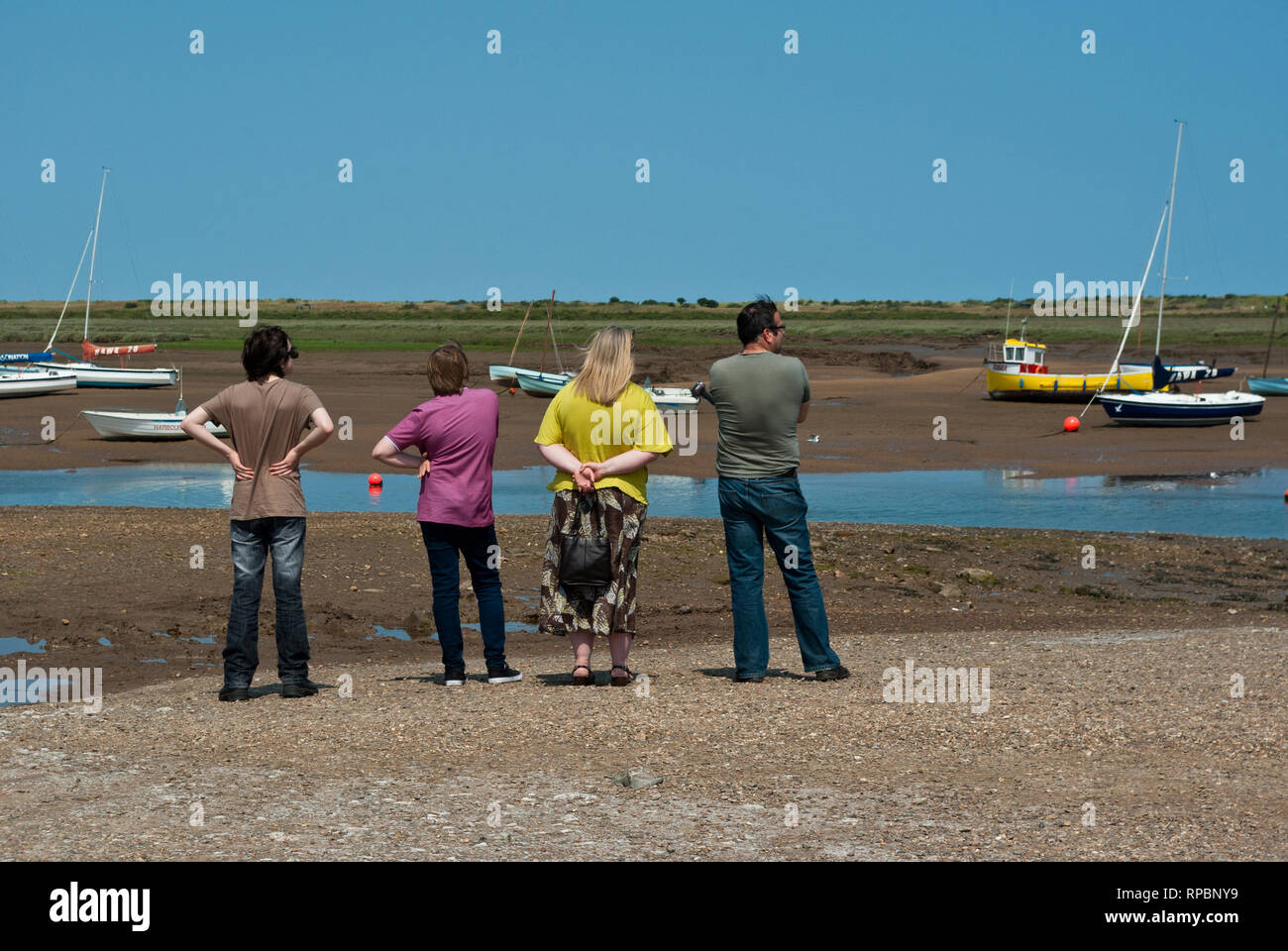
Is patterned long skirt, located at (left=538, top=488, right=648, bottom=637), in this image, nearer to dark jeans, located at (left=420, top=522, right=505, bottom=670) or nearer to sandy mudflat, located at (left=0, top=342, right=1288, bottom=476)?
dark jeans, located at (left=420, top=522, right=505, bottom=670)

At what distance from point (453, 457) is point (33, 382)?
37412 mm

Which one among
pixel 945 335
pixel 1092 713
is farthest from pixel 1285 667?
pixel 945 335

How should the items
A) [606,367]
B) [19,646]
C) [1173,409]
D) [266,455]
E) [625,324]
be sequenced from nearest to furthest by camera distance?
[606,367] < [266,455] < [19,646] < [1173,409] < [625,324]

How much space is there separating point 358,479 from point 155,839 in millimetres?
20255

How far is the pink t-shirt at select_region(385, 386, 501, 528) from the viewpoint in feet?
27.5

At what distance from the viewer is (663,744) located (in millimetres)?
7434

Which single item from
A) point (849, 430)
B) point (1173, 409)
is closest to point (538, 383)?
point (849, 430)

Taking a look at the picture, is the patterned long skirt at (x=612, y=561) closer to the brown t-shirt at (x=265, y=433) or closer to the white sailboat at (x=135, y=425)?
the brown t-shirt at (x=265, y=433)

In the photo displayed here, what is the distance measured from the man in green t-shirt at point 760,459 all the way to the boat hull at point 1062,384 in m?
34.3

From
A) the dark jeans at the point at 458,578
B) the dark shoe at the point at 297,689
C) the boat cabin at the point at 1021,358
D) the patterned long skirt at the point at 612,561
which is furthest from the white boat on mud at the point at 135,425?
the patterned long skirt at the point at 612,561

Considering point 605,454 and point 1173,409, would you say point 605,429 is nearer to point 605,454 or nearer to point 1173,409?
point 605,454

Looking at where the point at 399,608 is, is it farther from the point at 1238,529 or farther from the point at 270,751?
the point at 1238,529

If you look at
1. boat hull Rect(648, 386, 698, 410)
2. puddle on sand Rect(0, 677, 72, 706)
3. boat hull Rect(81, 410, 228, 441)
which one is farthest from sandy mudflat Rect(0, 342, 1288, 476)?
puddle on sand Rect(0, 677, 72, 706)

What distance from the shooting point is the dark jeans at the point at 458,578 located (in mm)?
8492
